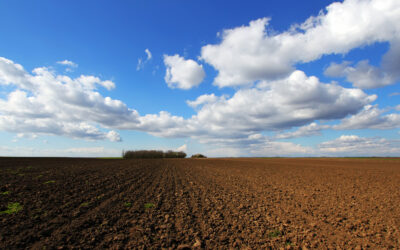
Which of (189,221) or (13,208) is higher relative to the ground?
(13,208)

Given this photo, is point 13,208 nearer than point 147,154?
Yes

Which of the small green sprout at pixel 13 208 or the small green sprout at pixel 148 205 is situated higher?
the small green sprout at pixel 13 208

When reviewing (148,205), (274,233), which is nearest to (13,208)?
(148,205)

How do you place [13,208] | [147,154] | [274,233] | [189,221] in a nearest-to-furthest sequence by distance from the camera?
[274,233], [189,221], [13,208], [147,154]

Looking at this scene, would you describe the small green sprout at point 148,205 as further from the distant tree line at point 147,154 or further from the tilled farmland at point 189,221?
the distant tree line at point 147,154

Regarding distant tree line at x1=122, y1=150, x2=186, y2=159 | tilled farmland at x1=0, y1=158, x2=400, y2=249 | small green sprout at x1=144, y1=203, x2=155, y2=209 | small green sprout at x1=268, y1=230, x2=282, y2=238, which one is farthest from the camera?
distant tree line at x1=122, y1=150, x2=186, y2=159

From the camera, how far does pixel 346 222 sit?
800cm

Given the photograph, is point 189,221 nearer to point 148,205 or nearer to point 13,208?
point 148,205

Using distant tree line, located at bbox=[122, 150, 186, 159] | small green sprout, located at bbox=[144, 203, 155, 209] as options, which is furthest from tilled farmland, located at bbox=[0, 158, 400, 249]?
distant tree line, located at bbox=[122, 150, 186, 159]

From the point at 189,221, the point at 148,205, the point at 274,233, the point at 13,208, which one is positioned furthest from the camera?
the point at 148,205

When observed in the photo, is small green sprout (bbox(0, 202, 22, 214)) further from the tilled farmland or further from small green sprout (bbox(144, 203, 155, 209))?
small green sprout (bbox(144, 203, 155, 209))

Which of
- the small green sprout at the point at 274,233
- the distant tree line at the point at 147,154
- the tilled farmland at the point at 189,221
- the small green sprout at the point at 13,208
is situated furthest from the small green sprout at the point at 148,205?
the distant tree line at the point at 147,154

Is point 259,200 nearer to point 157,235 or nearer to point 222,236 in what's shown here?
point 222,236

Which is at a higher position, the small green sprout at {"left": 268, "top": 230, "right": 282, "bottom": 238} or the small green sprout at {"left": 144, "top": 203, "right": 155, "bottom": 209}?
the small green sprout at {"left": 144, "top": 203, "right": 155, "bottom": 209}
